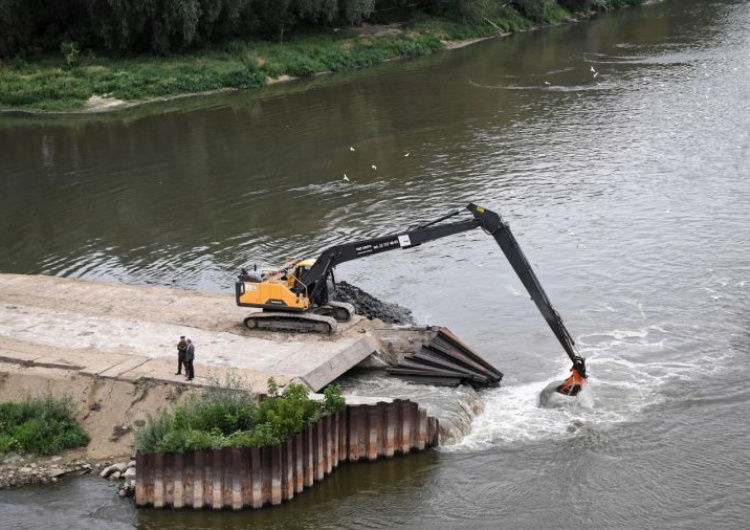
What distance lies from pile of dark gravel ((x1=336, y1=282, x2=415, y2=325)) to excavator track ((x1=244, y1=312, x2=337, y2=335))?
2929 mm

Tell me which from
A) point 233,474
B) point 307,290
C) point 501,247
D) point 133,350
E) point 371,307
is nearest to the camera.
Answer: point 233,474

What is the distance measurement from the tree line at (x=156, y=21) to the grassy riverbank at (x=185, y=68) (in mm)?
1604

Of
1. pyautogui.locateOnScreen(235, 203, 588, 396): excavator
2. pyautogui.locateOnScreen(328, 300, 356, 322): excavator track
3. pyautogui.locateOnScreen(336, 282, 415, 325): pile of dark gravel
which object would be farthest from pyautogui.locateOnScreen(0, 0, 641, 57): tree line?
pyautogui.locateOnScreen(328, 300, 356, 322): excavator track

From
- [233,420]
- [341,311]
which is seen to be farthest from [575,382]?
[233,420]

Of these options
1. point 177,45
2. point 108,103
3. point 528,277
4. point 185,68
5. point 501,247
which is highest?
point 177,45

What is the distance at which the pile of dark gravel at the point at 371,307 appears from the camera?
127 feet

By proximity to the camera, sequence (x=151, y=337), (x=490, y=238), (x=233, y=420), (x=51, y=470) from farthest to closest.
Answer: (x=490, y=238) < (x=151, y=337) < (x=51, y=470) < (x=233, y=420)

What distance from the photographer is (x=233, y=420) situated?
91.6 ft

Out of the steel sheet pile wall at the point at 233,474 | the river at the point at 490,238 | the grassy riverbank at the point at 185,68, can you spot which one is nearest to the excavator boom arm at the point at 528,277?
the river at the point at 490,238

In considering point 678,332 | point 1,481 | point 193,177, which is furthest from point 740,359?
point 193,177

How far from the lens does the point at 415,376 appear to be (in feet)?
111

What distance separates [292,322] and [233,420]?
8763 mm

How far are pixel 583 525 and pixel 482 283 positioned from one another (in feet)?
59.0

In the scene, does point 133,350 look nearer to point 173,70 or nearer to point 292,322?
point 292,322
